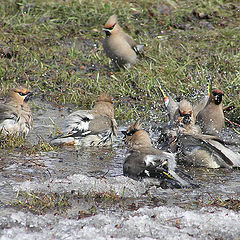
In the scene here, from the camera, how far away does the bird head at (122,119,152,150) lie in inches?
238

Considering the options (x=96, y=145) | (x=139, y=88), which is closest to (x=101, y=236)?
(x=96, y=145)

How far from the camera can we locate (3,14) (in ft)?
38.1

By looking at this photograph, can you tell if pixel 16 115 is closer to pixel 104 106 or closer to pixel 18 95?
pixel 18 95

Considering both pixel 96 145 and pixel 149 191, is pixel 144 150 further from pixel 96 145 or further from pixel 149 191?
pixel 96 145

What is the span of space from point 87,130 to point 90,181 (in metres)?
2.11

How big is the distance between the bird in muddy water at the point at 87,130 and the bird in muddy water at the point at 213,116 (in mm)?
1232

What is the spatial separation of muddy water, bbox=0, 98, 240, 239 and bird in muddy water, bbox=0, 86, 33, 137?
0.65m

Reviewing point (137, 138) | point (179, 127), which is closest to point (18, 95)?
point (137, 138)

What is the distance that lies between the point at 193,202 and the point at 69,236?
1.41 meters

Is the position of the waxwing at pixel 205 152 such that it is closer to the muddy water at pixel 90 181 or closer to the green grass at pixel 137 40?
the muddy water at pixel 90 181

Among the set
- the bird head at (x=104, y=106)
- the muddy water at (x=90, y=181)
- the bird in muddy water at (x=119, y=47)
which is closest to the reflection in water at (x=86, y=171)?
the muddy water at (x=90, y=181)

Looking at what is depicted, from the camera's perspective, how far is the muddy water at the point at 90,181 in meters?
4.81

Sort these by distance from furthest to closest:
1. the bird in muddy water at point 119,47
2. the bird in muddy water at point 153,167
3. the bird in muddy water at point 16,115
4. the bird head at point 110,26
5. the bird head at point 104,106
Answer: the bird head at point 110,26 → the bird in muddy water at point 119,47 → the bird head at point 104,106 → the bird in muddy water at point 16,115 → the bird in muddy water at point 153,167

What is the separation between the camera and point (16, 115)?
7.23 meters
